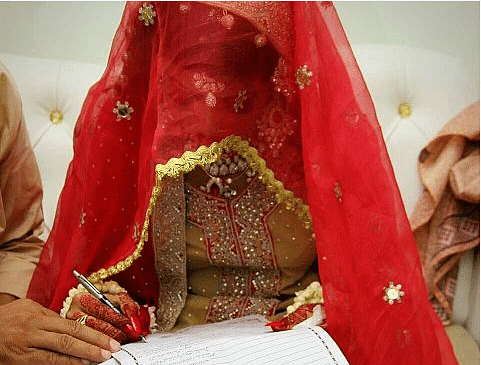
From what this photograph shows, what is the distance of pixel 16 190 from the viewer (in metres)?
1.16

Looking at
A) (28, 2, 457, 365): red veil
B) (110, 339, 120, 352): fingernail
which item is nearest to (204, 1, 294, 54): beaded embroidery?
(28, 2, 457, 365): red veil

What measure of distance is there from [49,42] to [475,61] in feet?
2.69

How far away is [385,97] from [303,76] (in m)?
0.50

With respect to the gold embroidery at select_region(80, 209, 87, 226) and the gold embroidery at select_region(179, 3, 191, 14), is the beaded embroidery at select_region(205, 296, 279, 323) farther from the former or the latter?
the gold embroidery at select_region(179, 3, 191, 14)

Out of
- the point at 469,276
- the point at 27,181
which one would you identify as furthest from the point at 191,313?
the point at 469,276

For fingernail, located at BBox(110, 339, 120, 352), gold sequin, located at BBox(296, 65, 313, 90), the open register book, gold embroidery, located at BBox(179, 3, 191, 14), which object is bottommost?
fingernail, located at BBox(110, 339, 120, 352)

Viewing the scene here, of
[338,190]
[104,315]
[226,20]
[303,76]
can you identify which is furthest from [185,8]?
[104,315]

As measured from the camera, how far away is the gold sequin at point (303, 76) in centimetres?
84

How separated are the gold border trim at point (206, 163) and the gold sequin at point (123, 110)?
124mm

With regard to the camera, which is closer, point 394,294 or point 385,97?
point 394,294

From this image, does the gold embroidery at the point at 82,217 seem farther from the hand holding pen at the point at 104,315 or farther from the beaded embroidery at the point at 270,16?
the beaded embroidery at the point at 270,16

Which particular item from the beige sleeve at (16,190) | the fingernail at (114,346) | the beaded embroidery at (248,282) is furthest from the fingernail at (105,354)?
the beige sleeve at (16,190)

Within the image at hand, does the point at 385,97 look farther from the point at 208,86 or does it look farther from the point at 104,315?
the point at 104,315

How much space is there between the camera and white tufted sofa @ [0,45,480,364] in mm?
1271
